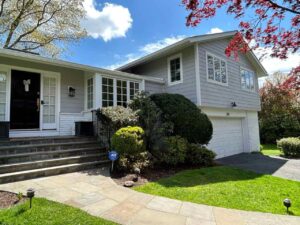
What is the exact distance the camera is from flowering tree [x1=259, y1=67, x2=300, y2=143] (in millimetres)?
17797

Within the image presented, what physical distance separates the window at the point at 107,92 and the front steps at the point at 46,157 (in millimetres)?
1988

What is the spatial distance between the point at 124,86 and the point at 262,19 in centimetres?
601

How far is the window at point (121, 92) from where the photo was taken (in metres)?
9.30

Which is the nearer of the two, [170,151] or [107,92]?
[170,151]

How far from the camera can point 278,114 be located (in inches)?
754

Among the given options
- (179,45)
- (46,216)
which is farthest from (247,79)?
(46,216)

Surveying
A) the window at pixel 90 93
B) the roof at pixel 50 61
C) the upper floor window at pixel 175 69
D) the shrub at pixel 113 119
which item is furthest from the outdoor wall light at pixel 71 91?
the upper floor window at pixel 175 69

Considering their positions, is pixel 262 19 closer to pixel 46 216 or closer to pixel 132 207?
pixel 132 207

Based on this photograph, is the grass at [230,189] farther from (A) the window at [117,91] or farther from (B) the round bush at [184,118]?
(A) the window at [117,91]

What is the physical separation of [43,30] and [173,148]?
526 inches

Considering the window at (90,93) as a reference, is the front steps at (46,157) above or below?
below

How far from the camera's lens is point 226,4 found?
472cm

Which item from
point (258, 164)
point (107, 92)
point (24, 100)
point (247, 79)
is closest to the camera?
point (24, 100)

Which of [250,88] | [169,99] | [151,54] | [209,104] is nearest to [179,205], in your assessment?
[169,99]
